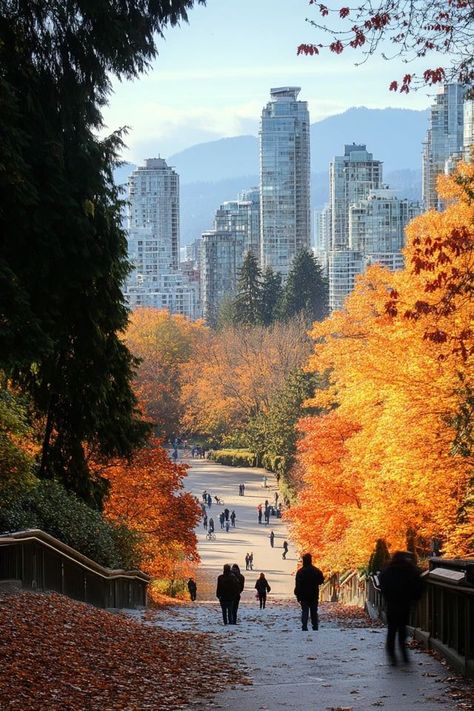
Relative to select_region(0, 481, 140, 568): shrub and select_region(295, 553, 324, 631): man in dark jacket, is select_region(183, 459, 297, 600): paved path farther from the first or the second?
select_region(295, 553, 324, 631): man in dark jacket

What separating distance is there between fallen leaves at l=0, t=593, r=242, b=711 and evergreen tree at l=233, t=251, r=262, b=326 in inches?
4347

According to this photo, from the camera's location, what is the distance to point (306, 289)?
5020 inches

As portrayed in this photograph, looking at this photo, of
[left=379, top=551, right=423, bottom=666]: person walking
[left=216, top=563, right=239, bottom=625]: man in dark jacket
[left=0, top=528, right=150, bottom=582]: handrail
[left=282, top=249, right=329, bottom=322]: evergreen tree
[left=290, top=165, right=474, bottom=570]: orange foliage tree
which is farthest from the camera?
[left=282, top=249, right=329, bottom=322]: evergreen tree

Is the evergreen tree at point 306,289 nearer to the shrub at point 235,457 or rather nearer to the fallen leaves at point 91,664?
the shrub at point 235,457

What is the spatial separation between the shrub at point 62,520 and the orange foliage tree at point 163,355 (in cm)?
7697

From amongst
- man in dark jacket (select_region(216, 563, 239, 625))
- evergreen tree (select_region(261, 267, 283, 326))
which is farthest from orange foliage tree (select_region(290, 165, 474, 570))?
evergreen tree (select_region(261, 267, 283, 326))

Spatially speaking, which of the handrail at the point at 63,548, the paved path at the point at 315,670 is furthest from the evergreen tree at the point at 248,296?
the handrail at the point at 63,548

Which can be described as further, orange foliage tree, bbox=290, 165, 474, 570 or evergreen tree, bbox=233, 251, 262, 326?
evergreen tree, bbox=233, 251, 262, 326

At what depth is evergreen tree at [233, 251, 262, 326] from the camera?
12510 centimetres

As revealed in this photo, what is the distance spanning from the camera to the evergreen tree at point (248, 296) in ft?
410

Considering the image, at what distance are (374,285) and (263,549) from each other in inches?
1135

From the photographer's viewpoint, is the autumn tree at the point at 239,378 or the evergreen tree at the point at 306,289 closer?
the autumn tree at the point at 239,378

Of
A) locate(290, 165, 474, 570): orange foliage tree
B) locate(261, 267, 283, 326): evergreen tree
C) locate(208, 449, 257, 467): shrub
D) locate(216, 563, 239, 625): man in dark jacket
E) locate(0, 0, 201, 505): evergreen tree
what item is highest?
locate(261, 267, 283, 326): evergreen tree

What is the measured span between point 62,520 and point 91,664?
7608 mm
